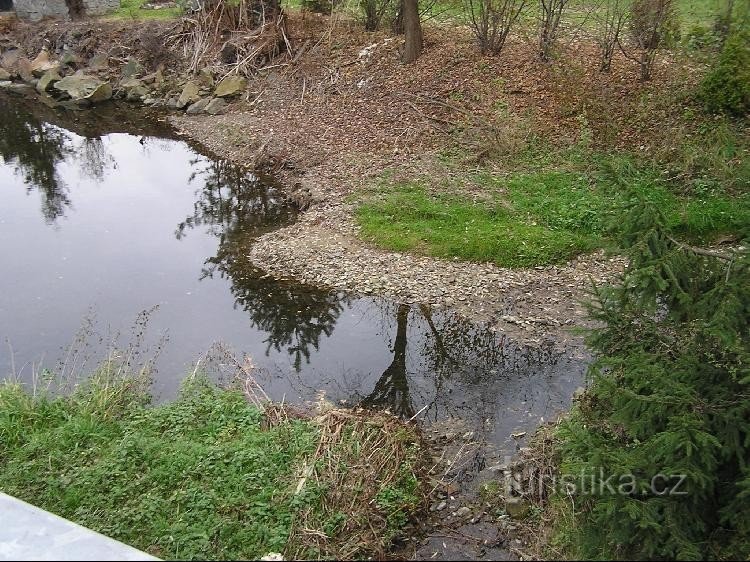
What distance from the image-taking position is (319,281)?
11.1 meters

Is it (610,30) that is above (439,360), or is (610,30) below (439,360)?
above

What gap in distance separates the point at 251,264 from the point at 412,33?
8.75 metres

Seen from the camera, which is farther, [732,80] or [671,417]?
[732,80]

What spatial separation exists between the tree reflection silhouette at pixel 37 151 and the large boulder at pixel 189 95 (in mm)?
3340

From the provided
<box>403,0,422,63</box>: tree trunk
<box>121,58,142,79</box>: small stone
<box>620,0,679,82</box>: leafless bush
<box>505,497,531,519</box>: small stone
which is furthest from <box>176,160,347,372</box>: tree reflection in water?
<box>620,0,679,82</box>: leafless bush

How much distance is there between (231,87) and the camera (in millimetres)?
19312

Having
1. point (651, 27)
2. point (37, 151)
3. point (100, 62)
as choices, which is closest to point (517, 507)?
point (651, 27)

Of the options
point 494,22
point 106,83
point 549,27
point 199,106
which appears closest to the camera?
point 549,27

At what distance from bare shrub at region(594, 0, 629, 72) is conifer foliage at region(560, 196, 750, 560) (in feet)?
35.0

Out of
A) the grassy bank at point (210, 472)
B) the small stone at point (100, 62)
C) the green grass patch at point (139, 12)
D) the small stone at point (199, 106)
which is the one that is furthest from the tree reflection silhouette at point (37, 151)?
the grassy bank at point (210, 472)

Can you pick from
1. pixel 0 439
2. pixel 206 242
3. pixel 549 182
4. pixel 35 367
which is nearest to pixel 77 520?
pixel 0 439

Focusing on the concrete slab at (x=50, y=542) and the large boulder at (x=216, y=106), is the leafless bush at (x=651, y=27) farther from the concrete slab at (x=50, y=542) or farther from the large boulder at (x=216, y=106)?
the concrete slab at (x=50, y=542)

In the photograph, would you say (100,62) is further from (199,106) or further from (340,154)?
(340,154)

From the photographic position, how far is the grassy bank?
605 centimetres
